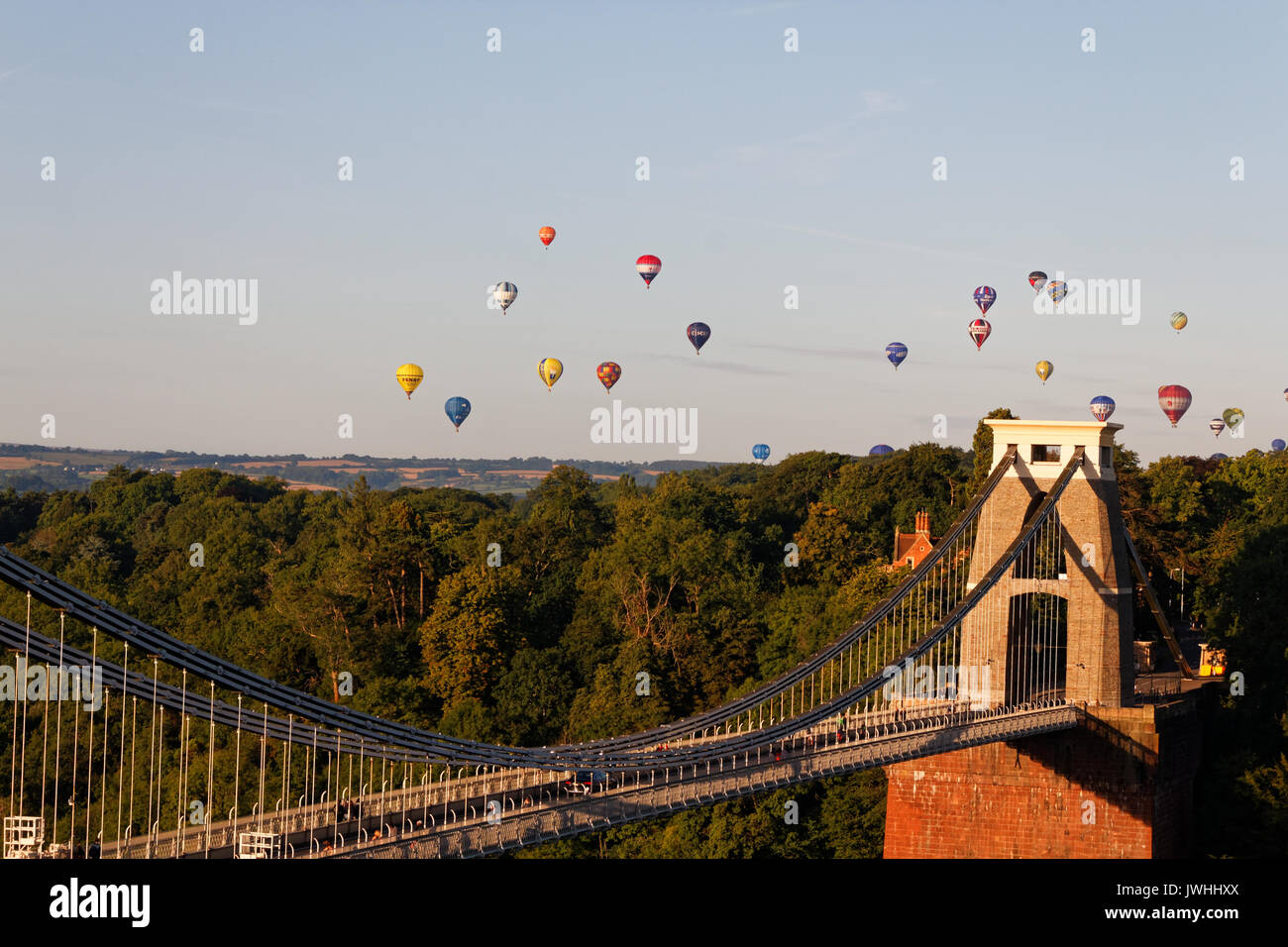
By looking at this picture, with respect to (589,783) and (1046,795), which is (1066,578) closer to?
(1046,795)

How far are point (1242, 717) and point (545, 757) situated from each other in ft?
80.3

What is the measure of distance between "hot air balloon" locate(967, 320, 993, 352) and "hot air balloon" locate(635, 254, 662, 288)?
610 inches

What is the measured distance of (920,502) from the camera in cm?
7738

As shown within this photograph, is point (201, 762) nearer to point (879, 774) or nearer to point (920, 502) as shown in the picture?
point (879, 774)

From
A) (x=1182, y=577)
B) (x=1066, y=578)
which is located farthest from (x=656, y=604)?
(x=1066, y=578)

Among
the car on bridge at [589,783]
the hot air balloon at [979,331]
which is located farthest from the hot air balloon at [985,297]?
the car on bridge at [589,783]

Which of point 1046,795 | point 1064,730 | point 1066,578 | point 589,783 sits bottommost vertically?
point 1046,795

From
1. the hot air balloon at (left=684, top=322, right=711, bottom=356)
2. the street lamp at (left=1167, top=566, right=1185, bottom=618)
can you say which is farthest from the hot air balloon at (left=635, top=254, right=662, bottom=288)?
the street lamp at (left=1167, top=566, right=1185, bottom=618)

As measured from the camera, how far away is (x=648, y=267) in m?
66.9

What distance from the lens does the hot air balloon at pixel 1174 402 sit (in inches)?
2879

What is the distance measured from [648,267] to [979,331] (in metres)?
16.3

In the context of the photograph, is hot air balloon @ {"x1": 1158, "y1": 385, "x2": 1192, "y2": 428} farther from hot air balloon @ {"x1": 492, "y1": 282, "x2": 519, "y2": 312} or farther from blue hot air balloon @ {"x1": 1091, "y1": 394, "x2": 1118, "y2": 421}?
hot air balloon @ {"x1": 492, "y1": 282, "x2": 519, "y2": 312}

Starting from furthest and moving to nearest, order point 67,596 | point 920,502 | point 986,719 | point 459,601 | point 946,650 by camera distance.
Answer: point 920,502 < point 459,601 < point 946,650 < point 986,719 < point 67,596
